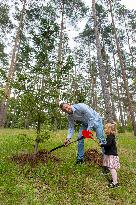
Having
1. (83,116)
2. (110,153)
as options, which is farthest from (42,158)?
(110,153)

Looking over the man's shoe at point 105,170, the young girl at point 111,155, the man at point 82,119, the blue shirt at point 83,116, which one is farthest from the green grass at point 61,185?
the blue shirt at point 83,116

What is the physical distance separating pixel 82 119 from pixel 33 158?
183 cm

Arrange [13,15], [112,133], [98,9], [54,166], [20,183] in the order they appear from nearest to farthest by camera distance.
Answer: [20,183] → [112,133] → [54,166] → [13,15] → [98,9]

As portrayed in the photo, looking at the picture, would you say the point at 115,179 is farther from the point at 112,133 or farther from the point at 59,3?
the point at 59,3

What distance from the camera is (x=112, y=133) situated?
8.98 m

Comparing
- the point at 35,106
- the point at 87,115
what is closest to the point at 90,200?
the point at 87,115

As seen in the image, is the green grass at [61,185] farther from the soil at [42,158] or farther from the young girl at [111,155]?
the young girl at [111,155]

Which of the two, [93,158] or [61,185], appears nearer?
[61,185]

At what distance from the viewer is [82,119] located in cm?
948

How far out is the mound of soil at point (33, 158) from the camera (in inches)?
378

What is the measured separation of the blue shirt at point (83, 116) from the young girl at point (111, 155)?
53 centimetres

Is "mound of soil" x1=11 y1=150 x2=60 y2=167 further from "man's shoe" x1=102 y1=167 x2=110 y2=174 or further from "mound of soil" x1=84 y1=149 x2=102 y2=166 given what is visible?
"man's shoe" x1=102 y1=167 x2=110 y2=174

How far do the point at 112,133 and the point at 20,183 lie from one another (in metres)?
2.69

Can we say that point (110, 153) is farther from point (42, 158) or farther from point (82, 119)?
point (42, 158)
